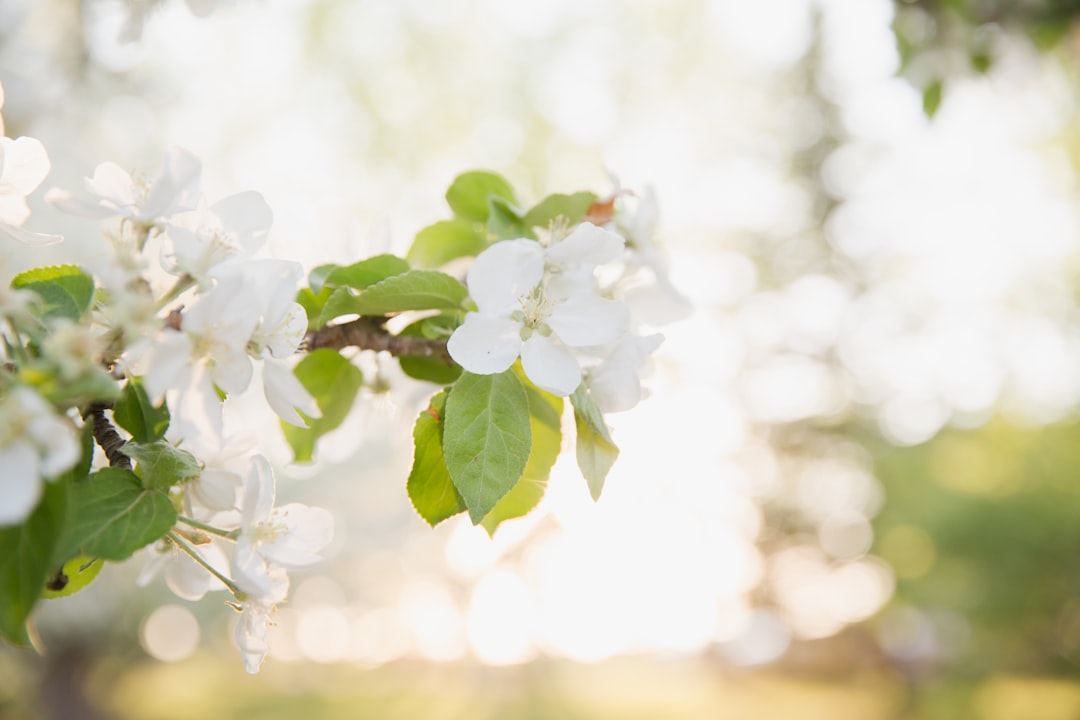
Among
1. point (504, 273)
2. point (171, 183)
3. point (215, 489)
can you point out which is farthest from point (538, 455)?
point (171, 183)

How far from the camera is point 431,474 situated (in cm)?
91

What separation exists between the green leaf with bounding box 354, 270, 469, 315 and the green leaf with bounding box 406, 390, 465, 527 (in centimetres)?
9

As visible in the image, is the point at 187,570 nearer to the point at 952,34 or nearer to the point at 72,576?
the point at 72,576

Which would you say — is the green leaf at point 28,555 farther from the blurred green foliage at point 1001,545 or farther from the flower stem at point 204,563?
the blurred green foliage at point 1001,545

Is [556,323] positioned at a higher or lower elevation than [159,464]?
higher

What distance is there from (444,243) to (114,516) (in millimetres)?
522

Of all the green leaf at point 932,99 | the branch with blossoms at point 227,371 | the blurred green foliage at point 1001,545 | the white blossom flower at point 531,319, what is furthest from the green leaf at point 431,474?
the blurred green foliage at point 1001,545

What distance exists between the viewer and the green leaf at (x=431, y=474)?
2.92 ft

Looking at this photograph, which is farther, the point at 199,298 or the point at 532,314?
the point at 532,314

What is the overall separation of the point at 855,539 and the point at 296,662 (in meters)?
13.8

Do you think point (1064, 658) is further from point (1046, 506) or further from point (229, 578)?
point (229, 578)

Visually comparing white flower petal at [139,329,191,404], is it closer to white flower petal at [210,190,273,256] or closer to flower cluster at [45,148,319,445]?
flower cluster at [45,148,319,445]

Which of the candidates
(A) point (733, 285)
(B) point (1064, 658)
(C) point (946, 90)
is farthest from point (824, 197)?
(C) point (946, 90)

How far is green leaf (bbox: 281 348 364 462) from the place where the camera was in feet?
3.38
